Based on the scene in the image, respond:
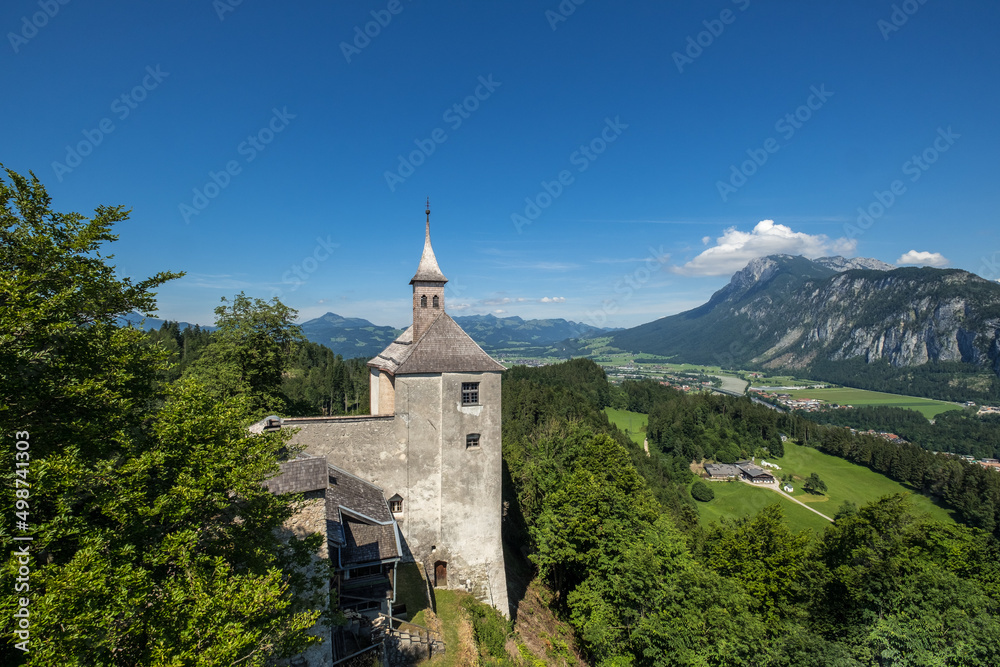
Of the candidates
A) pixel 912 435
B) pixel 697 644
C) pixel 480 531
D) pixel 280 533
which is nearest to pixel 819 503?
pixel 697 644

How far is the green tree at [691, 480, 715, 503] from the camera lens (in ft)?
271

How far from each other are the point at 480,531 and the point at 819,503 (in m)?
86.4

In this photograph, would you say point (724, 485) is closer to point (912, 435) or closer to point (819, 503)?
point (819, 503)

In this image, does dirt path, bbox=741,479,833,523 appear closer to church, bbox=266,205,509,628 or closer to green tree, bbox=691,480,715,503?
green tree, bbox=691,480,715,503

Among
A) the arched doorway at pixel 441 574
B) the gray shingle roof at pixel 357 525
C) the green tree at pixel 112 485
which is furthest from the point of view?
the arched doorway at pixel 441 574

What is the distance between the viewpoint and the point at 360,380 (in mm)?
91875

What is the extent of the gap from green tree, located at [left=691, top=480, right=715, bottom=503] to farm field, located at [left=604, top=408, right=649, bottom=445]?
20.7 metres

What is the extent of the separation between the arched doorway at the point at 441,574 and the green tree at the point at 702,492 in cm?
7515

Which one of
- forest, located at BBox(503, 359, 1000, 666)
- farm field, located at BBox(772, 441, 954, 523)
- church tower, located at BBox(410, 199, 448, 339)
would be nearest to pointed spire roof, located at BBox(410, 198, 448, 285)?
church tower, located at BBox(410, 199, 448, 339)

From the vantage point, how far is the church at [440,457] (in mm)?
22562

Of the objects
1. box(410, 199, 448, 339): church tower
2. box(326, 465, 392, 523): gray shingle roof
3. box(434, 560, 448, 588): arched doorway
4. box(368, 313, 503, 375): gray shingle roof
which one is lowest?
box(434, 560, 448, 588): arched doorway

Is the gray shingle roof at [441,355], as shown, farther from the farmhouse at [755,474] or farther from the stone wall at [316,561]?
the farmhouse at [755,474]

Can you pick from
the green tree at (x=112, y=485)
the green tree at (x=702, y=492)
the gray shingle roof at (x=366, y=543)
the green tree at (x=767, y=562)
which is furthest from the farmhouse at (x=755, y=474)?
the green tree at (x=112, y=485)

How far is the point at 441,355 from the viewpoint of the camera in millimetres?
23969
